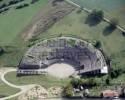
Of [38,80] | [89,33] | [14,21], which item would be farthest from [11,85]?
[14,21]

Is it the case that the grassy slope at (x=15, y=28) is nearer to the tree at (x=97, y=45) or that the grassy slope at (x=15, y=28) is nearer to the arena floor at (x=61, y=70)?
the arena floor at (x=61, y=70)

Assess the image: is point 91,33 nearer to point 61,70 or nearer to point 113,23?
point 113,23

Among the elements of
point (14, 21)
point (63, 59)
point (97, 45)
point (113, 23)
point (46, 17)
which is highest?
point (46, 17)

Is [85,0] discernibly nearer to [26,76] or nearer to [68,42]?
[68,42]

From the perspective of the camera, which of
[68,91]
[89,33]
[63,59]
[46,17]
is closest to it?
[68,91]

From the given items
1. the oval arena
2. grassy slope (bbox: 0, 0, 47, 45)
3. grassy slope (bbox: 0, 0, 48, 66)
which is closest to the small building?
the oval arena

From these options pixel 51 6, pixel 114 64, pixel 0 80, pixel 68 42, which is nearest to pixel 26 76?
pixel 0 80
